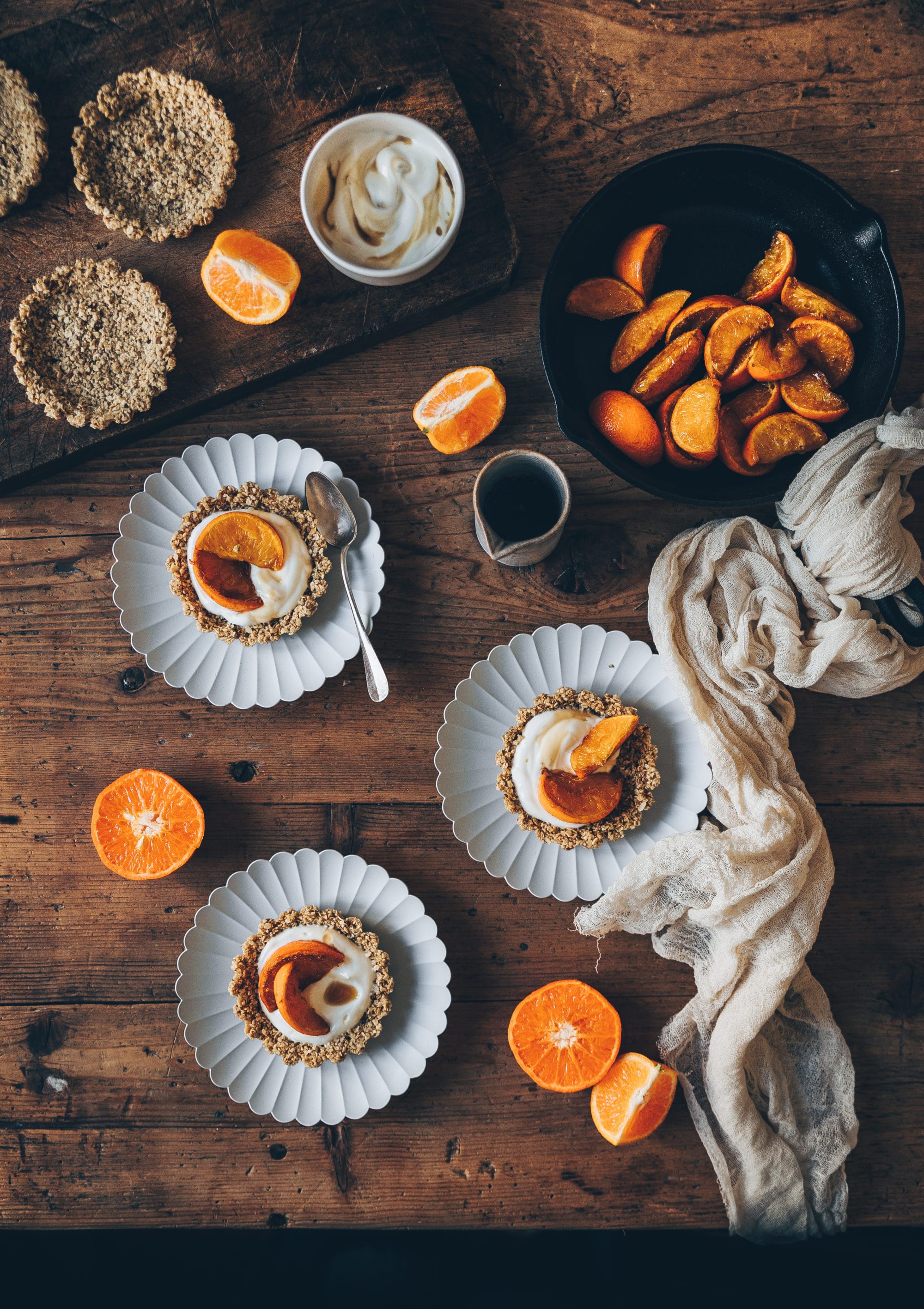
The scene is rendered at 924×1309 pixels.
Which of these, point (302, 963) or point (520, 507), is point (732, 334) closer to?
point (520, 507)

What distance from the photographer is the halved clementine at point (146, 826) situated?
5.36 ft

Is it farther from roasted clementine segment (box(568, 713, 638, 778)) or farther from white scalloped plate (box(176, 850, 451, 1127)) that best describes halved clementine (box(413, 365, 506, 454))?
white scalloped plate (box(176, 850, 451, 1127))

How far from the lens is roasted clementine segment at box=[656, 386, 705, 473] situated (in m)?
1.52

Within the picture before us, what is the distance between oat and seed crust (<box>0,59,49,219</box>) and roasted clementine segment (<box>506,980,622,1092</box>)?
1.86 meters

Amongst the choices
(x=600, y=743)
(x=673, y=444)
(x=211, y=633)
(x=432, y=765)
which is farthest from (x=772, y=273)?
(x=211, y=633)

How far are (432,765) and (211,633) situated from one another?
514mm

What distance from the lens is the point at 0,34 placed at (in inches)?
64.2

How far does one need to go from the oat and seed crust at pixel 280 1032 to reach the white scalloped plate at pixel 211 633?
1.40 ft

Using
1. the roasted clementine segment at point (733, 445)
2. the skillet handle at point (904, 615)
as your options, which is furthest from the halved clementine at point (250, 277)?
the skillet handle at point (904, 615)

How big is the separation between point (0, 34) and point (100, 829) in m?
1.59

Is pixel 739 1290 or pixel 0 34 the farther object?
pixel 739 1290

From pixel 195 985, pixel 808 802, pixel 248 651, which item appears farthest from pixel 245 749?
pixel 808 802

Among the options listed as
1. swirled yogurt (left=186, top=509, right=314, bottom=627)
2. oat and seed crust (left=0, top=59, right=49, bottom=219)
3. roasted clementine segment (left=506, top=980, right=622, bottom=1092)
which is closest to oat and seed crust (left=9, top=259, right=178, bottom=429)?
oat and seed crust (left=0, top=59, right=49, bottom=219)

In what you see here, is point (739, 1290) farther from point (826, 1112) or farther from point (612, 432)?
point (612, 432)
